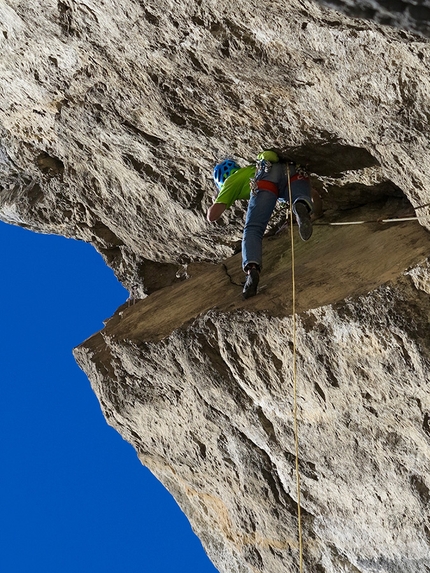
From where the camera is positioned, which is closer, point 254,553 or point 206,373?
point 206,373

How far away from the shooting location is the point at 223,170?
576cm

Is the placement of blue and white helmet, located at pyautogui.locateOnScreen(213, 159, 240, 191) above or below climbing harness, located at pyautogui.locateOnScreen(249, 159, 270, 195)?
above

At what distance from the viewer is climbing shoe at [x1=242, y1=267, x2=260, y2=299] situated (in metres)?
5.38

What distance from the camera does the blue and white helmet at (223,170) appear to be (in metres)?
5.75

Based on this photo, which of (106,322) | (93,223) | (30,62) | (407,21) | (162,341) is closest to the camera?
(407,21)

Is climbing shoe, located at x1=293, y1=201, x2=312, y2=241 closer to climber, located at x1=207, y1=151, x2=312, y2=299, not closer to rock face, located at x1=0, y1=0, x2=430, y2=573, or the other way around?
climber, located at x1=207, y1=151, x2=312, y2=299

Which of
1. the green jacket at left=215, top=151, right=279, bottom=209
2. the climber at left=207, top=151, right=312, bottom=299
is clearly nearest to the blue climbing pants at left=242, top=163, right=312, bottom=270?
the climber at left=207, top=151, right=312, bottom=299

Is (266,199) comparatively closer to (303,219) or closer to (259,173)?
(259,173)

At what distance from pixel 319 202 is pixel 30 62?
2434 mm

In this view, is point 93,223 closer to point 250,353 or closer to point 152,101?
point 152,101

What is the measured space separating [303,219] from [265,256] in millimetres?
846

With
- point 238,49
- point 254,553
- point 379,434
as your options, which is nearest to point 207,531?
point 254,553

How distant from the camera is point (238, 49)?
4.66 m

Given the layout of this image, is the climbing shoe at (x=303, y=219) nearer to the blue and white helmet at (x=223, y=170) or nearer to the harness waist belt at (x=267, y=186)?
the harness waist belt at (x=267, y=186)
